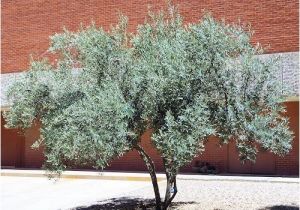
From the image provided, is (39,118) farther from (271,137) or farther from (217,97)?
(271,137)

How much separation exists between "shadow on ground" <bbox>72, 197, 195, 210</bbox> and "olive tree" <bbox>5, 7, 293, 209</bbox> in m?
1.27

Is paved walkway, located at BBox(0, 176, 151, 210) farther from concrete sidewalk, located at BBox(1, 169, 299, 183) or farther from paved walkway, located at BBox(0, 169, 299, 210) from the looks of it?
concrete sidewalk, located at BBox(1, 169, 299, 183)

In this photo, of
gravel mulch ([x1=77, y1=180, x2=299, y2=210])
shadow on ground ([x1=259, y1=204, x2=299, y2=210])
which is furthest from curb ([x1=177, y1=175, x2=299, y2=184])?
shadow on ground ([x1=259, y1=204, x2=299, y2=210])

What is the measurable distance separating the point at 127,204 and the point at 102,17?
11.9m

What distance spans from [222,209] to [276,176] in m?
7.76

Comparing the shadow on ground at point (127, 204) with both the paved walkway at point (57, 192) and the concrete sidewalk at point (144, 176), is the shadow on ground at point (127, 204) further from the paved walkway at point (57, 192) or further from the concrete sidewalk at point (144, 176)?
the concrete sidewalk at point (144, 176)

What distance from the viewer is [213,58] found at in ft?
36.3

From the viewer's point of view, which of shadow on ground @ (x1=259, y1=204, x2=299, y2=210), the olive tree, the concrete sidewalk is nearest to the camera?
the olive tree

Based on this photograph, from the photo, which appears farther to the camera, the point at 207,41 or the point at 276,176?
the point at 276,176

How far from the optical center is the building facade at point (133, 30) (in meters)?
19.9

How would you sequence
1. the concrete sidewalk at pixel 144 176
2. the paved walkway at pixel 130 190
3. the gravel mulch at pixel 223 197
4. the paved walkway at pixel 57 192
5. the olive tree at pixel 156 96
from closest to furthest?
the olive tree at pixel 156 96, the gravel mulch at pixel 223 197, the paved walkway at pixel 130 190, the paved walkway at pixel 57 192, the concrete sidewalk at pixel 144 176

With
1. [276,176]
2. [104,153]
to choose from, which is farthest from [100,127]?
[276,176]

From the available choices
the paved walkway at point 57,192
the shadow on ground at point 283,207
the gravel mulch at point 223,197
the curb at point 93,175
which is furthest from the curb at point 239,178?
the shadow on ground at point 283,207

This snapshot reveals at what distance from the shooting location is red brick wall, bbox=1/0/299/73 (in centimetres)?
2002
